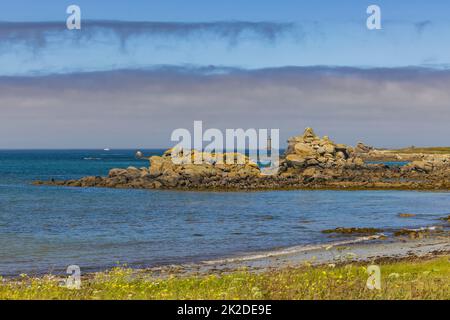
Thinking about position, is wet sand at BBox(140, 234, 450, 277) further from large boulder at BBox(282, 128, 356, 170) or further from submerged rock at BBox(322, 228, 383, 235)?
large boulder at BBox(282, 128, 356, 170)

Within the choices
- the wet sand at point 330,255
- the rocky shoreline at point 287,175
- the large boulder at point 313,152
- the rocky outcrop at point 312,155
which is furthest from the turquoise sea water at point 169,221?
the large boulder at point 313,152

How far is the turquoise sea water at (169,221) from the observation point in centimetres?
3036

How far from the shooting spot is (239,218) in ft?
160

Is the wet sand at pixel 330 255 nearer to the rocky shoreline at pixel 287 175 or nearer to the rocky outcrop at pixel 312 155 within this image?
the rocky shoreline at pixel 287 175

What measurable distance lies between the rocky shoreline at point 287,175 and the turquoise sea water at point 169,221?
678 centimetres

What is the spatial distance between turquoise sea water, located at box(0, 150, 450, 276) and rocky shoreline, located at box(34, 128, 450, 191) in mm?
6777

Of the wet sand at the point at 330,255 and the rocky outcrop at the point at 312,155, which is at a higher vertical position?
the rocky outcrop at the point at 312,155

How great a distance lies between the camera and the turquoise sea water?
3036 centimetres

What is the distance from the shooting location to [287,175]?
317 ft

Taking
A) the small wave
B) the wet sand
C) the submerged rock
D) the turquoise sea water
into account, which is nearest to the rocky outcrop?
the turquoise sea water

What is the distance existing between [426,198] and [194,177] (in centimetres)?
3373

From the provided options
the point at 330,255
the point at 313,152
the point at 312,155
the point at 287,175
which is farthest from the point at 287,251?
the point at 313,152

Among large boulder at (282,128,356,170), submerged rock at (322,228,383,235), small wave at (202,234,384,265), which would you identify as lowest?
submerged rock at (322,228,383,235)

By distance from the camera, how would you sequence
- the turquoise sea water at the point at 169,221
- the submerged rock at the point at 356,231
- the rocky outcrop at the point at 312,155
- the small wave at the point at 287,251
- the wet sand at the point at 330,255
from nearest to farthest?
the wet sand at the point at 330,255 → the small wave at the point at 287,251 → the turquoise sea water at the point at 169,221 → the submerged rock at the point at 356,231 → the rocky outcrop at the point at 312,155
